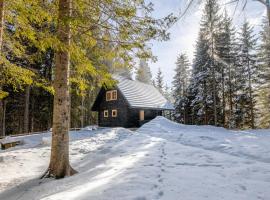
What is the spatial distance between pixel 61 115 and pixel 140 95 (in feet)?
62.4

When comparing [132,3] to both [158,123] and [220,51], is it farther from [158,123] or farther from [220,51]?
[220,51]

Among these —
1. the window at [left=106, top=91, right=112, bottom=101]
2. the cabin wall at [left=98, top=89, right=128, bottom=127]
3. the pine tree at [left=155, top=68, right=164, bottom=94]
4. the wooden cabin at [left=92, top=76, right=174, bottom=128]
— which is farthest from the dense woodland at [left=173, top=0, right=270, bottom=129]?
the pine tree at [left=155, top=68, right=164, bottom=94]

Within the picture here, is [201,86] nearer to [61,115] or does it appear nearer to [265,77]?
[265,77]

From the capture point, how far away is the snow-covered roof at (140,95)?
22.7 m

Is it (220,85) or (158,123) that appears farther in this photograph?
(220,85)

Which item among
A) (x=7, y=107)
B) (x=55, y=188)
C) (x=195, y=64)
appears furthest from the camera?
(x=195, y=64)

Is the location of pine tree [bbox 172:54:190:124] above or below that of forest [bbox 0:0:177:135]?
above

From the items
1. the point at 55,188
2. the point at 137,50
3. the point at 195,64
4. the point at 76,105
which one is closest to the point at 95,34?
the point at 137,50

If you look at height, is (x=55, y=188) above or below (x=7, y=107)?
below

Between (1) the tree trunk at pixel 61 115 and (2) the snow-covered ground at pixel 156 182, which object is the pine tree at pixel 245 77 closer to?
(2) the snow-covered ground at pixel 156 182

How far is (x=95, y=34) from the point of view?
6809mm

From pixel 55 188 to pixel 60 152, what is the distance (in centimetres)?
115

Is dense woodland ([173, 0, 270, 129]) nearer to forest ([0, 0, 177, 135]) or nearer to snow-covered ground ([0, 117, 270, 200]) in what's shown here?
forest ([0, 0, 177, 135])

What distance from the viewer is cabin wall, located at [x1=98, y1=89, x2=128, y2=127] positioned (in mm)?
23266
